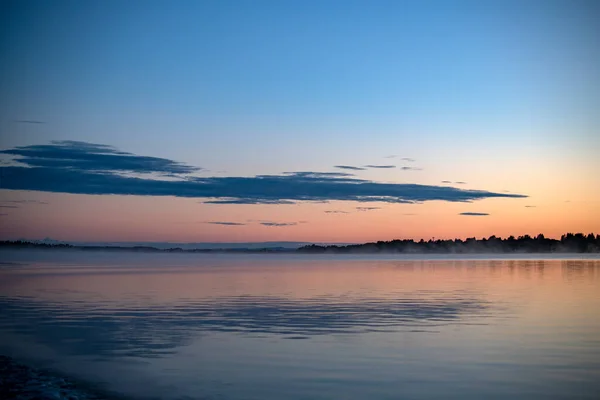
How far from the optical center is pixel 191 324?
2159cm

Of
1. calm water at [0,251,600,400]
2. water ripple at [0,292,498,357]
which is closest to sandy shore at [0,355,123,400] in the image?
calm water at [0,251,600,400]

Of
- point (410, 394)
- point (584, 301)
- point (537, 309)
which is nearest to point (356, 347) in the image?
point (410, 394)

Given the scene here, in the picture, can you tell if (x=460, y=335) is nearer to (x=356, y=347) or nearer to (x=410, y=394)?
(x=356, y=347)

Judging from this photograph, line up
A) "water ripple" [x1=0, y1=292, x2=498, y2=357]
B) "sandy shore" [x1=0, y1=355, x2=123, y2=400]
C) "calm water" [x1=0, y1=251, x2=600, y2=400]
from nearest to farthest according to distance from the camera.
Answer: "sandy shore" [x1=0, y1=355, x2=123, y2=400]
"calm water" [x1=0, y1=251, x2=600, y2=400]
"water ripple" [x1=0, y1=292, x2=498, y2=357]

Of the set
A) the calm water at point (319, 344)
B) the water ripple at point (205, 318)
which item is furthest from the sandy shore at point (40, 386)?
the water ripple at point (205, 318)

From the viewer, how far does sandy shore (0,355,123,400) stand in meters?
11.9

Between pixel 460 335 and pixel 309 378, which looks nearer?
pixel 309 378

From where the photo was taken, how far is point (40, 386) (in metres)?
12.7

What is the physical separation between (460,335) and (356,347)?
12.8ft

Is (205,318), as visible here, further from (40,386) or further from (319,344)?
(40,386)

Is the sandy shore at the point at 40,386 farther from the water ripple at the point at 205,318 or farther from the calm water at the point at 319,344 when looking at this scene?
the water ripple at the point at 205,318

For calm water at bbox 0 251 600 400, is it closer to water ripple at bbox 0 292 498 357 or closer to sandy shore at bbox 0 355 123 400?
water ripple at bbox 0 292 498 357

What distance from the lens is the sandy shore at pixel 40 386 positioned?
11883mm

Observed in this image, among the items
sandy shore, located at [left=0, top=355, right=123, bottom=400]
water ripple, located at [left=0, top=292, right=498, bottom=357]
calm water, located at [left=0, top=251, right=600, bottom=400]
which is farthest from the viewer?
water ripple, located at [left=0, top=292, right=498, bottom=357]
